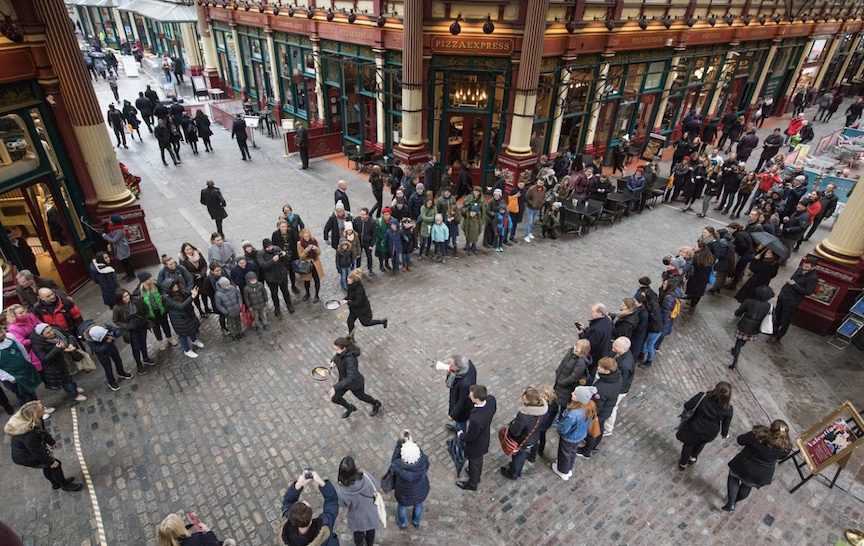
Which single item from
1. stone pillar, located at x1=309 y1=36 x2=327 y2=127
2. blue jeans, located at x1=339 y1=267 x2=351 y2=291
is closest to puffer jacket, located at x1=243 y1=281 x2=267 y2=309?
blue jeans, located at x1=339 y1=267 x2=351 y2=291

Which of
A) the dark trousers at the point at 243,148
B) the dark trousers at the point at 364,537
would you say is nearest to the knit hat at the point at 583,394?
the dark trousers at the point at 364,537

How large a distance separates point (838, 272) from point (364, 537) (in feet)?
33.8

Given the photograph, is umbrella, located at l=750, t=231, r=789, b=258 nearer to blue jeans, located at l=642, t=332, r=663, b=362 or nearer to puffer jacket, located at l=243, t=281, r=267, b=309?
blue jeans, located at l=642, t=332, r=663, b=362

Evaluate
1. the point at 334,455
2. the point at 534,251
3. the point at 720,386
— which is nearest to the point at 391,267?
the point at 534,251

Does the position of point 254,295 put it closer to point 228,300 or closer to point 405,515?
point 228,300

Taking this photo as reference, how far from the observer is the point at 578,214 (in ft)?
44.1

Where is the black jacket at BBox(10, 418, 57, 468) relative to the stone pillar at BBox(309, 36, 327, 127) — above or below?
below

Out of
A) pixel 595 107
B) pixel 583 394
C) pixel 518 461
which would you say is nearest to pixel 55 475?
pixel 518 461

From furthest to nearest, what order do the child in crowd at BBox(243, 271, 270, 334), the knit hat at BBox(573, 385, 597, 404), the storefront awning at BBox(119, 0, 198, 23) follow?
the storefront awning at BBox(119, 0, 198, 23)
the child in crowd at BBox(243, 271, 270, 334)
the knit hat at BBox(573, 385, 597, 404)

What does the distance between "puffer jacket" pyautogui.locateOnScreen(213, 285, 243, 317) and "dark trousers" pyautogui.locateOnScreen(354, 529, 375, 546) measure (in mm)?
4773

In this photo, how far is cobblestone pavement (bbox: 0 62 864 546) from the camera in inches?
246

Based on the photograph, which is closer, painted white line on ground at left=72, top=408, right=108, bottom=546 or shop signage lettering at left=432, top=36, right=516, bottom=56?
painted white line on ground at left=72, top=408, right=108, bottom=546

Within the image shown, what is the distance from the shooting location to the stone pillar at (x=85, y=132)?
9344mm

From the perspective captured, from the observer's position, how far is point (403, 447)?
5.29 metres
